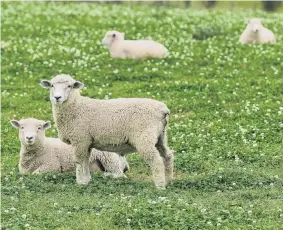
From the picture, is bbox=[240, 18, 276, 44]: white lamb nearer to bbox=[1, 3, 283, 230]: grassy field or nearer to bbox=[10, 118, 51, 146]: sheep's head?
bbox=[1, 3, 283, 230]: grassy field

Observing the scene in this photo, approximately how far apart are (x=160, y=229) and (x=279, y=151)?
565 centimetres

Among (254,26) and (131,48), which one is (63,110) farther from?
(254,26)

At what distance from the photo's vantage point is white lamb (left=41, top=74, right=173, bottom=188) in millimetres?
12969

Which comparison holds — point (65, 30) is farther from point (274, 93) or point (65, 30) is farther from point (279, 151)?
point (279, 151)

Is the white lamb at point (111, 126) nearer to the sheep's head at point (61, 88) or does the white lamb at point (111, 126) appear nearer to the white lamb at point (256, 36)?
the sheep's head at point (61, 88)

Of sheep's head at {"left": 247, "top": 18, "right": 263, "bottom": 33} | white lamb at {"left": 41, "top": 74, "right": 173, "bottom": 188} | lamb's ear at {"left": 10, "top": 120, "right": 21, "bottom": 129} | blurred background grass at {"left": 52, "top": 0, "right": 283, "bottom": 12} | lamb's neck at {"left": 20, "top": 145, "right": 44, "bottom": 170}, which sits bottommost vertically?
blurred background grass at {"left": 52, "top": 0, "right": 283, "bottom": 12}

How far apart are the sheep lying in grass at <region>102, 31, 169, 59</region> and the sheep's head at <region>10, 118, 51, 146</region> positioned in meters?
9.58

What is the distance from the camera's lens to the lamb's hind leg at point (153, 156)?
1286 centimetres

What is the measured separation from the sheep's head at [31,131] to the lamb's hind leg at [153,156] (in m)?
2.68

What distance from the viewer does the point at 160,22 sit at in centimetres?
3092

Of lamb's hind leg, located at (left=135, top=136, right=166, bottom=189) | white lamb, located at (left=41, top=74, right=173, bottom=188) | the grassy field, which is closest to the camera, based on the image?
the grassy field

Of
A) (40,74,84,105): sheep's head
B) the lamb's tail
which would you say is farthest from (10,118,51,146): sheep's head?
the lamb's tail

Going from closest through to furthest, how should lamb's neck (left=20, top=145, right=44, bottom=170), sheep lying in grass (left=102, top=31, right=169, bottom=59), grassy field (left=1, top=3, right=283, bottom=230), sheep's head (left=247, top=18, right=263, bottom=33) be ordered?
grassy field (left=1, top=3, right=283, bottom=230) → lamb's neck (left=20, top=145, right=44, bottom=170) → sheep lying in grass (left=102, top=31, right=169, bottom=59) → sheep's head (left=247, top=18, right=263, bottom=33)

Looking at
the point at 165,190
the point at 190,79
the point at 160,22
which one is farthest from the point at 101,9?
the point at 165,190
